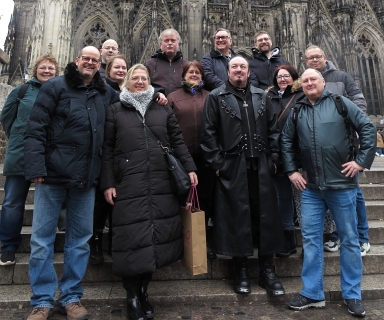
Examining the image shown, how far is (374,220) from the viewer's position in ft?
15.3

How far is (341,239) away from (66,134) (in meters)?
2.90

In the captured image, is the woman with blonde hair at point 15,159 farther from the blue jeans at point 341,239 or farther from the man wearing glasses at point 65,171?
→ the blue jeans at point 341,239

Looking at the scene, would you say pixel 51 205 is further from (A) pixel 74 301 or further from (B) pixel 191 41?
(B) pixel 191 41

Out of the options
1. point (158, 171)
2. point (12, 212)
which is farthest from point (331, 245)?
point (12, 212)

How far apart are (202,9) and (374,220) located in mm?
18442

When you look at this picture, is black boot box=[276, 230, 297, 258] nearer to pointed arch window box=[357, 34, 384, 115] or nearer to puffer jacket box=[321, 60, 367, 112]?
puffer jacket box=[321, 60, 367, 112]

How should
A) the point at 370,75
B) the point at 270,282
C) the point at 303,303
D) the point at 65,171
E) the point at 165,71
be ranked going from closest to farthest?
the point at 65,171 < the point at 303,303 < the point at 270,282 < the point at 165,71 < the point at 370,75

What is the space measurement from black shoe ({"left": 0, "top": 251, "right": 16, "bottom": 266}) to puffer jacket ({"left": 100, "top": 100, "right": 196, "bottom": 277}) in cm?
152

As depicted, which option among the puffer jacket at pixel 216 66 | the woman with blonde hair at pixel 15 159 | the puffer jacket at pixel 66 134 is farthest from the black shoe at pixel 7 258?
the puffer jacket at pixel 216 66

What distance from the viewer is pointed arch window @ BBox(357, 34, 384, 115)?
73.6ft

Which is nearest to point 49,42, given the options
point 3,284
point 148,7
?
point 148,7

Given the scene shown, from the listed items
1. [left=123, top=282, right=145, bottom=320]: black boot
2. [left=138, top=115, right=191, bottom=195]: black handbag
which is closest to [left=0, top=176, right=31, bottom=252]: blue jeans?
[left=123, top=282, right=145, bottom=320]: black boot

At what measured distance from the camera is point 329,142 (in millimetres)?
2812

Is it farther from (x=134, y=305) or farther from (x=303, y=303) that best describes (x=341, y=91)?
(x=134, y=305)
